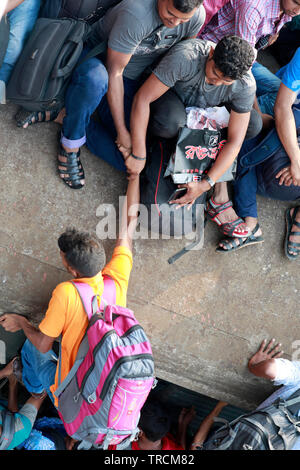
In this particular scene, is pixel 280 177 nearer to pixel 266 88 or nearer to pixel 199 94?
pixel 266 88

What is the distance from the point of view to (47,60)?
238 centimetres

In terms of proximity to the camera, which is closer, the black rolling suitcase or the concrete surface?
the black rolling suitcase

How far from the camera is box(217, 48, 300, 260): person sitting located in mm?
2828

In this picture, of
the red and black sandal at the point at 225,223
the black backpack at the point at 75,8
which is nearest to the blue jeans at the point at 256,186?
the red and black sandal at the point at 225,223

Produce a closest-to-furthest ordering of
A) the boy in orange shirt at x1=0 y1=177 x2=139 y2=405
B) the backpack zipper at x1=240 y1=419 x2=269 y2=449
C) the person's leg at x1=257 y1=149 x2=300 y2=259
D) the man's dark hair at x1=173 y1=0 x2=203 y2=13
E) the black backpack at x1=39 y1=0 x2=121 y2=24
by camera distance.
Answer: the man's dark hair at x1=173 y1=0 x2=203 y2=13 → the boy in orange shirt at x1=0 y1=177 x2=139 y2=405 → the black backpack at x1=39 y1=0 x2=121 y2=24 → the backpack zipper at x1=240 y1=419 x2=269 y2=449 → the person's leg at x1=257 y1=149 x2=300 y2=259

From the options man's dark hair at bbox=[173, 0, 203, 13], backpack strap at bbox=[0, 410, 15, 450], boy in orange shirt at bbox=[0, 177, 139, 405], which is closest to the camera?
man's dark hair at bbox=[173, 0, 203, 13]

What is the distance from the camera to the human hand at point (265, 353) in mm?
3084

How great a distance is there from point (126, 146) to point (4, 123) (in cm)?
80

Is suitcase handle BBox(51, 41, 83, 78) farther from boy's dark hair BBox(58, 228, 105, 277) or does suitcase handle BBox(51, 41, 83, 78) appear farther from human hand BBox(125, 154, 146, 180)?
boy's dark hair BBox(58, 228, 105, 277)

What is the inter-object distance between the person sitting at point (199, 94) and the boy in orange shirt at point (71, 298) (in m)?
0.42

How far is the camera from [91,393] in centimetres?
227

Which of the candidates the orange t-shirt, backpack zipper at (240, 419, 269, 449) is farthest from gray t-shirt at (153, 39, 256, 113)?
backpack zipper at (240, 419, 269, 449)

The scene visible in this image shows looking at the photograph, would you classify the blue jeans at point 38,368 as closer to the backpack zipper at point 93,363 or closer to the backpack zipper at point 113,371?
the backpack zipper at point 93,363

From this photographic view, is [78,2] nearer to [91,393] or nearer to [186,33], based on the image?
[186,33]
